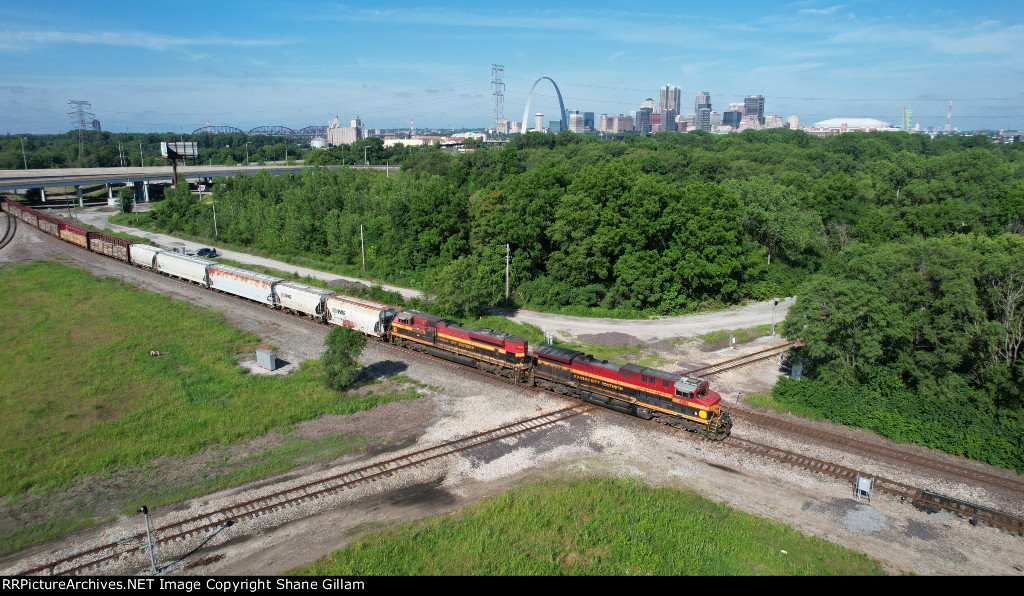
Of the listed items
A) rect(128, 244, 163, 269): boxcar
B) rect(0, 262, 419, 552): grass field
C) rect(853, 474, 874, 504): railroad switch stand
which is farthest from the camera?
rect(128, 244, 163, 269): boxcar

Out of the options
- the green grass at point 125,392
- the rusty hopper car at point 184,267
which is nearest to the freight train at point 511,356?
the rusty hopper car at point 184,267

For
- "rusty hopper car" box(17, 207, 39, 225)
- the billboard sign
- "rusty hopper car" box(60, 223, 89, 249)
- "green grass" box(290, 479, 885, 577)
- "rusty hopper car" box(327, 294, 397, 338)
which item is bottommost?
"green grass" box(290, 479, 885, 577)

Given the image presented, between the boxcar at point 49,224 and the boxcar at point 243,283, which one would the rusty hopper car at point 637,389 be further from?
the boxcar at point 49,224

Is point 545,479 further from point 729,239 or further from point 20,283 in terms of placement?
point 20,283

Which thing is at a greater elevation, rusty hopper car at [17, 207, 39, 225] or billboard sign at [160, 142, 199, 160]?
billboard sign at [160, 142, 199, 160]

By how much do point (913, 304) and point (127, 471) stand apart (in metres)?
42.4

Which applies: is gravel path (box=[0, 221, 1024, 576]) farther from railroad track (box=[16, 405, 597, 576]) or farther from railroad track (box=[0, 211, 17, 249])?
railroad track (box=[0, 211, 17, 249])

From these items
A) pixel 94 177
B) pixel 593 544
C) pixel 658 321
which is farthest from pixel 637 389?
pixel 94 177

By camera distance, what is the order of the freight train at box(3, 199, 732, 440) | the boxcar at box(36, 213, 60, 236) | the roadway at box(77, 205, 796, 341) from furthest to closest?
the boxcar at box(36, 213, 60, 236), the roadway at box(77, 205, 796, 341), the freight train at box(3, 199, 732, 440)

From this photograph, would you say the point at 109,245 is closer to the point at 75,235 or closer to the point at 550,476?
the point at 75,235

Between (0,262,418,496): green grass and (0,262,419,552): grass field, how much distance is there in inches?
2.8

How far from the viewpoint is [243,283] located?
53250 mm

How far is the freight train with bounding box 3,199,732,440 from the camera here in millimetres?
29438

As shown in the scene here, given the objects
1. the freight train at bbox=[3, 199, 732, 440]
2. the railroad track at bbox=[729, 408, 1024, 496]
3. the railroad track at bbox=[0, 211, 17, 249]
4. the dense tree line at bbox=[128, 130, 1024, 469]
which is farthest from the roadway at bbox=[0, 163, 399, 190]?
the railroad track at bbox=[729, 408, 1024, 496]
